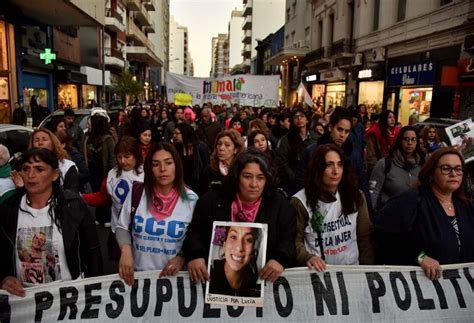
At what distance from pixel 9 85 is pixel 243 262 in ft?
63.2

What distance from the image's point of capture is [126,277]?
2.92 m

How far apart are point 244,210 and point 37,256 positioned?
1367 millimetres

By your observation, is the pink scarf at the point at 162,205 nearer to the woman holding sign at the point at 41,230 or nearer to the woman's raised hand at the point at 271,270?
the woman holding sign at the point at 41,230

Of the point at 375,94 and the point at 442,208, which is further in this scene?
the point at 375,94

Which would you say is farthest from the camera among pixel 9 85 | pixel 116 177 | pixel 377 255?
pixel 9 85

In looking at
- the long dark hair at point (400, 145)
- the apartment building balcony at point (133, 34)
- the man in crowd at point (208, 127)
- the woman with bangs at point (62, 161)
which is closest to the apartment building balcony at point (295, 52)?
the apartment building balcony at point (133, 34)

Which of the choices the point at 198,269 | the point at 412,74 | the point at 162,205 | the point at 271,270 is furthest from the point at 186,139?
the point at 412,74

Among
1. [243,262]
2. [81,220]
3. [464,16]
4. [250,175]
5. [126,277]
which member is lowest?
[126,277]

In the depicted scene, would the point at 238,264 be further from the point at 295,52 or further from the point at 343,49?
the point at 295,52

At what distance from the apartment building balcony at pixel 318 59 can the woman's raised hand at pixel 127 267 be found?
96.9 ft

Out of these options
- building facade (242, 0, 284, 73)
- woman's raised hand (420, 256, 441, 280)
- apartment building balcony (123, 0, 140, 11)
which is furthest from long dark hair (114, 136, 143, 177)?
building facade (242, 0, 284, 73)

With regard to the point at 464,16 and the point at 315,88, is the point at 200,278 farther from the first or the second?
the point at 315,88

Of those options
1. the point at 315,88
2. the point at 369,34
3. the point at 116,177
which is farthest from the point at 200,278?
the point at 315,88

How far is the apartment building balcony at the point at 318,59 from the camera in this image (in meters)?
31.3
